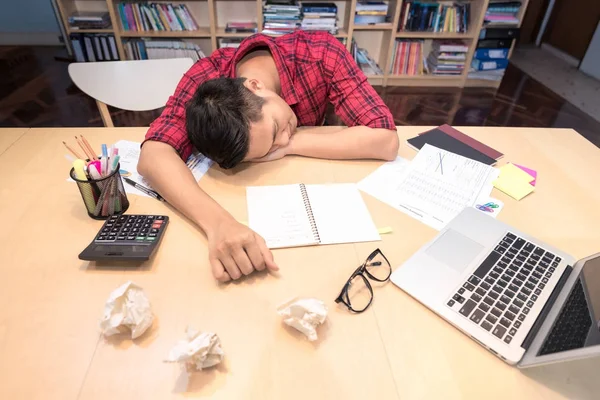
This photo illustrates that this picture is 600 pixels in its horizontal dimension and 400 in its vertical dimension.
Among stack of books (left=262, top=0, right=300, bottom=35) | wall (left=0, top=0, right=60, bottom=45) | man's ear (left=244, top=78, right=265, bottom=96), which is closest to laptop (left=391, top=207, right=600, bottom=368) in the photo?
man's ear (left=244, top=78, right=265, bottom=96)

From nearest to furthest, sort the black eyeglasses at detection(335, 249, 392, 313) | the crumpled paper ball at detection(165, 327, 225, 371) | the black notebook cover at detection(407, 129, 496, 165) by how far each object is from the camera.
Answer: the crumpled paper ball at detection(165, 327, 225, 371), the black eyeglasses at detection(335, 249, 392, 313), the black notebook cover at detection(407, 129, 496, 165)

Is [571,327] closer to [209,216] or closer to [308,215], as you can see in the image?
[308,215]

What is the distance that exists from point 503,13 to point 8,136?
3.55m

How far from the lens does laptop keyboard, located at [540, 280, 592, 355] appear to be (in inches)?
24.0

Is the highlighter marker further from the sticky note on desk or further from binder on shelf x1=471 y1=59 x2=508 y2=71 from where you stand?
binder on shelf x1=471 y1=59 x2=508 y2=71

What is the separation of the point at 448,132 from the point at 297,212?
0.67 m

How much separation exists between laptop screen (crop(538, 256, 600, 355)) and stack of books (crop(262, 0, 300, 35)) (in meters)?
2.83

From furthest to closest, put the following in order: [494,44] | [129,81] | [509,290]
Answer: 1. [494,44]
2. [129,81]
3. [509,290]

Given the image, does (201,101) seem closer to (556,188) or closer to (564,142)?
(556,188)

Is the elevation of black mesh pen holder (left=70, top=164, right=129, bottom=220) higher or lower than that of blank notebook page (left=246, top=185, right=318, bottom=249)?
higher

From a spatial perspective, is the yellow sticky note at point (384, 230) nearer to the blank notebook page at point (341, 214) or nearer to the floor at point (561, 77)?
the blank notebook page at point (341, 214)

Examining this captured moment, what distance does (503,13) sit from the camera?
3229mm

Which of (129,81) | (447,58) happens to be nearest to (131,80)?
(129,81)

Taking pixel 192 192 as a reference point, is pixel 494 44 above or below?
below
